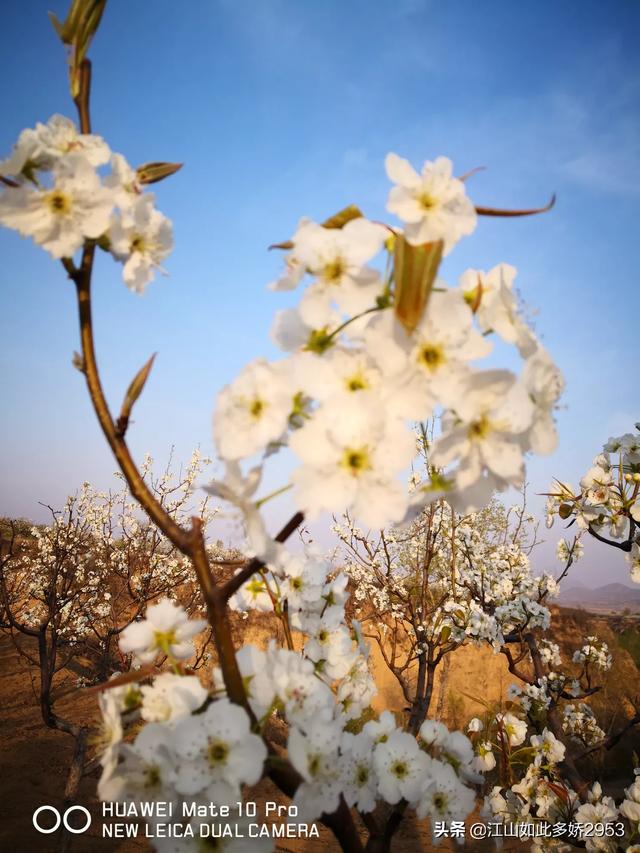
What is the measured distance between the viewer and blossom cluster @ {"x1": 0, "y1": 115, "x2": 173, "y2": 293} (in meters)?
0.90

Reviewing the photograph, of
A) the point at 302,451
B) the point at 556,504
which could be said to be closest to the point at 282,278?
the point at 302,451

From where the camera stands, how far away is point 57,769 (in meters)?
6.13

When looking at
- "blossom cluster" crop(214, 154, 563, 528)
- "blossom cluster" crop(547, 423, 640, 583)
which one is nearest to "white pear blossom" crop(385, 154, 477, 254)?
"blossom cluster" crop(214, 154, 563, 528)

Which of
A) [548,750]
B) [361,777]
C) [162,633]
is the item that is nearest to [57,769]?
[548,750]

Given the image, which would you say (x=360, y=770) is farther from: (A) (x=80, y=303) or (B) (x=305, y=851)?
(B) (x=305, y=851)

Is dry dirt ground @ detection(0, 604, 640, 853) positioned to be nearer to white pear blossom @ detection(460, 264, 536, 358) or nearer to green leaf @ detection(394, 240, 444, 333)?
white pear blossom @ detection(460, 264, 536, 358)

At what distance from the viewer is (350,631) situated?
154cm

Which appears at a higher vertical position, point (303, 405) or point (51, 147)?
point (51, 147)

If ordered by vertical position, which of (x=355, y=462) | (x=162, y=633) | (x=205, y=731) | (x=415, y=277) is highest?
(x=415, y=277)

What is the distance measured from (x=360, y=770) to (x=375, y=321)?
3.92ft

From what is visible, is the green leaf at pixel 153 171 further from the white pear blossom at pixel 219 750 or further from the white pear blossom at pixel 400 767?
the white pear blossom at pixel 400 767

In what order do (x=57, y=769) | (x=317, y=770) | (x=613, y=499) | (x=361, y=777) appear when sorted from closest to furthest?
(x=317, y=770) < (x=361, y=777) < (x=613, y=499) < (x=57, y=769)

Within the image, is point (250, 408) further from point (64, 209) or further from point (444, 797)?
point (444, 797)

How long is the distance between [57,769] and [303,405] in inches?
304
